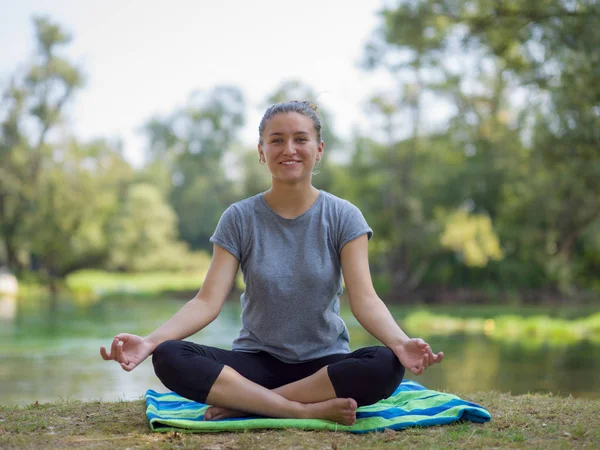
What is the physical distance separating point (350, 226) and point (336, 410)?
736 millimetres

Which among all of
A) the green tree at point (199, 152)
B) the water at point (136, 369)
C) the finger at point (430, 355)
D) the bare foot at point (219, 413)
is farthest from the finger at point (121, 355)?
the green tree at point (199, 152)

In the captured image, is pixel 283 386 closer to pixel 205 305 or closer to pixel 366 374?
pixel 366 374

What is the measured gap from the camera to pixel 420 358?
2715 millimetres

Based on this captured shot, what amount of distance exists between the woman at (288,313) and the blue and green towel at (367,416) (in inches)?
2.8

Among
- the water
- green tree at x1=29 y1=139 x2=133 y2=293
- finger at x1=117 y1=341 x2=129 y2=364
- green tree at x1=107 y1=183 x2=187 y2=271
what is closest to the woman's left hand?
finger at x1=117 y1=341 x2=129 y2=364

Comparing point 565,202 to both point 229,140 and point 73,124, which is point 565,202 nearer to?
point 73,124

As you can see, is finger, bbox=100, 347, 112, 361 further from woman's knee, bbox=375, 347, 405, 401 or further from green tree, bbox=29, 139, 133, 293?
green tree, bbox=29, 139, 133, 293

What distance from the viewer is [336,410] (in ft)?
9.09

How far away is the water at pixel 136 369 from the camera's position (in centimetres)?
725

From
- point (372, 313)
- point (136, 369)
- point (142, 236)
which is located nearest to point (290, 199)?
point (372, 313)

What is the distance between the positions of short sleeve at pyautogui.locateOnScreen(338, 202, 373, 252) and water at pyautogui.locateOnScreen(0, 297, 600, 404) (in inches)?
67.8

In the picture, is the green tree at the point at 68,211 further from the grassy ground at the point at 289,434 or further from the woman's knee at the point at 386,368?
the woman's knee at the point at 386,368

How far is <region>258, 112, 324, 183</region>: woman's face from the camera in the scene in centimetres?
302

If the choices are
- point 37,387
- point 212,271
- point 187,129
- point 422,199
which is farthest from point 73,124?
point 212,271
